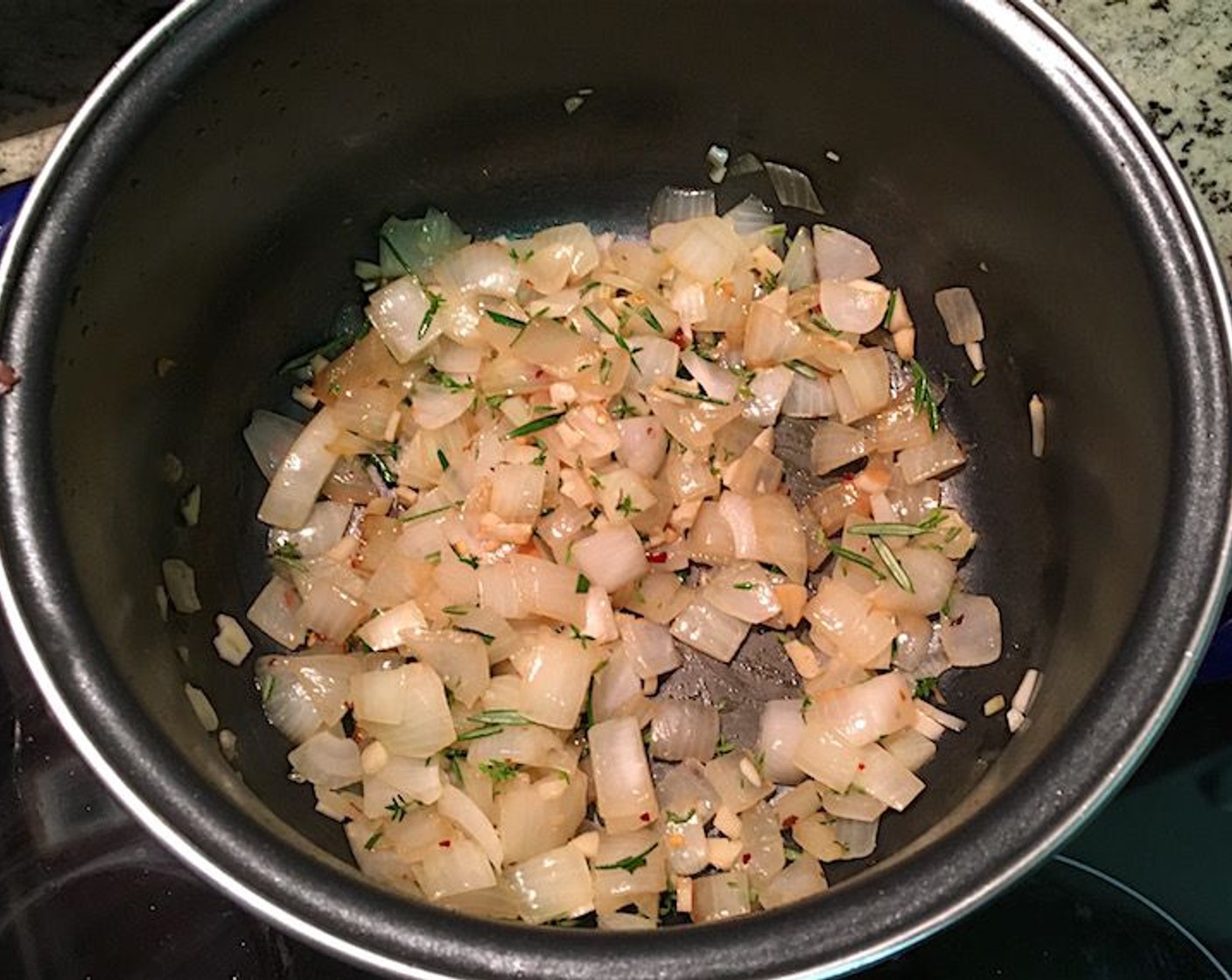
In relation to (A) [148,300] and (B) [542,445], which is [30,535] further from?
(B) [542,445]

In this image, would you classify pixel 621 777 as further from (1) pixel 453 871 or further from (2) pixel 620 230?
(2) pixel 620 230

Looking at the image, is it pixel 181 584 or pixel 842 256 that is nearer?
pixel 181 584

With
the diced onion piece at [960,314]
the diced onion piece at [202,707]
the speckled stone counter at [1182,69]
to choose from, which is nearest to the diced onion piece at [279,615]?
the diced onion piece at [202,707]

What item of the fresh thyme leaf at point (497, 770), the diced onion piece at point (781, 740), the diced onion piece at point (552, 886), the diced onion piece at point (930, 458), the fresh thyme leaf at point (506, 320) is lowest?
the diced onion piece at point (552, 886)

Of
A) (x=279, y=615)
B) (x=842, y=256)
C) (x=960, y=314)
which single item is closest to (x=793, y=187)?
(x=842, y=256)

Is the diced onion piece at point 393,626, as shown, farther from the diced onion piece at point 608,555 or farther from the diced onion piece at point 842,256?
the diced onion piece at point 842,256

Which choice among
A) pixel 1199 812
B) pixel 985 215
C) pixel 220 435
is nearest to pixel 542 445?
pixel 220 435

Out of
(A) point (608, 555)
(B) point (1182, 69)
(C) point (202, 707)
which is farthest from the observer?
(B) point (1182, 69)

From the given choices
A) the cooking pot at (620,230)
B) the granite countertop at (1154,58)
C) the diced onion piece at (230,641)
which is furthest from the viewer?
the granite countertop at (1154,58)

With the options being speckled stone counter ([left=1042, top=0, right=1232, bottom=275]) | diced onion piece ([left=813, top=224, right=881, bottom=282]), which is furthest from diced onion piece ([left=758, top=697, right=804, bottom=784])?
speckled stone counter ([left=1042, top=0, right=1232, bottom=275])

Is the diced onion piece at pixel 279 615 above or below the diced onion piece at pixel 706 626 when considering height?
below
